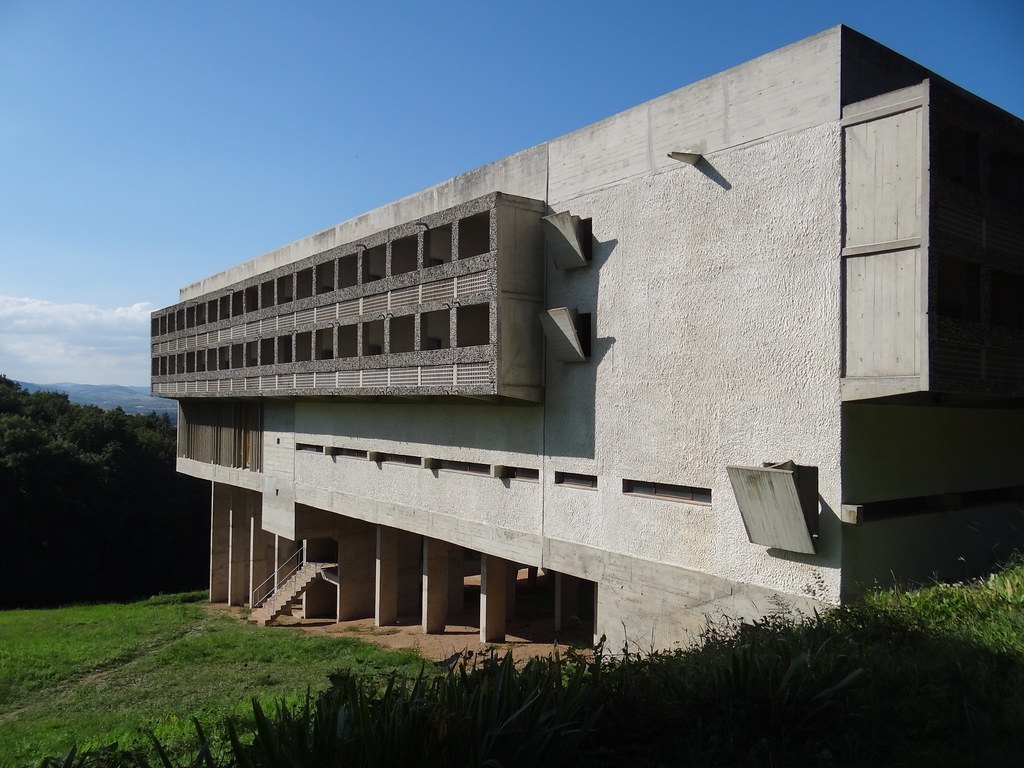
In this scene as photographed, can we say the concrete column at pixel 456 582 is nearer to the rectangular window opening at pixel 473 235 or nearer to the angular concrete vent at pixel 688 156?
the rectangular window opening at pixel 473 235

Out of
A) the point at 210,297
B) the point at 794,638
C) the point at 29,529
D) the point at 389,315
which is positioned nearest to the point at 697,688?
the point at 794,638

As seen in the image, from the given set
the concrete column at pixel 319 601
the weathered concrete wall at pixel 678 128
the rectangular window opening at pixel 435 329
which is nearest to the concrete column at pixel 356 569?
the concrete column at pixel 319 601

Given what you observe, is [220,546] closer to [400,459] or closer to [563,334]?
[400,459]

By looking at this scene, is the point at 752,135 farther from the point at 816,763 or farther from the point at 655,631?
the point at 816,763

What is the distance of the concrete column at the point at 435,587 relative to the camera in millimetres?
23750

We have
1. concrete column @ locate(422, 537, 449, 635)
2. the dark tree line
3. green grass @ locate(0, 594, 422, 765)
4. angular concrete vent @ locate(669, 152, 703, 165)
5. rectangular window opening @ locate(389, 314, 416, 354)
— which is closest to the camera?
angular concrete vent @ locate(669, 152, 703, 165)

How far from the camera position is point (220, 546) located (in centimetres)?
3891

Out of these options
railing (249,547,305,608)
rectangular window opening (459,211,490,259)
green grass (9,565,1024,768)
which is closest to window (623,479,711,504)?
green grass (9,565,1024,768)

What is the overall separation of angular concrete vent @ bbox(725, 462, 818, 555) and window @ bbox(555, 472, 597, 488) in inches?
155

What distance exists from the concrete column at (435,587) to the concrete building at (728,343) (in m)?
3.59

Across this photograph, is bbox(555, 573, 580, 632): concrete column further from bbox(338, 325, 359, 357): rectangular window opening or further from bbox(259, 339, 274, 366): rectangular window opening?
bbox(259, 339, 274, 366): rectangular window opening

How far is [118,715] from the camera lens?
16.5m

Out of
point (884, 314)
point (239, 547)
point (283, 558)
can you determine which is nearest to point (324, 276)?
point (884, 314)

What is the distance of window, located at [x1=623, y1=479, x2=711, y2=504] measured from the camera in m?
13.2
